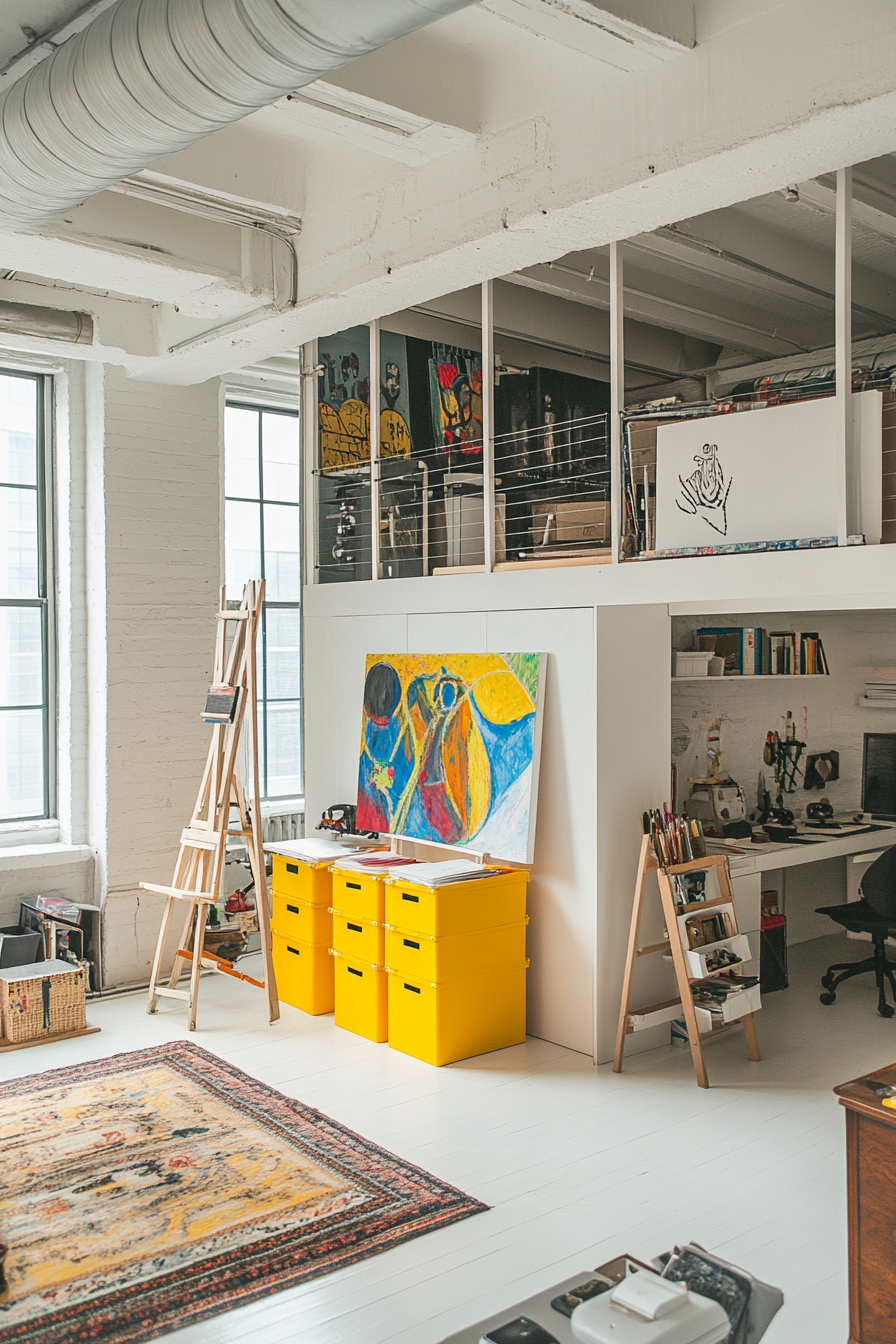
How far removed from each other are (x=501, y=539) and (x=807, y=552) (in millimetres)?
1931

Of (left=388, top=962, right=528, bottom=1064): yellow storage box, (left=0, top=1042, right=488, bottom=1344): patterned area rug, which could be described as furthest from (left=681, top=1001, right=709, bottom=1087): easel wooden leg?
(left=0, top=1042, right=488, bottom=1344): patterned area rug

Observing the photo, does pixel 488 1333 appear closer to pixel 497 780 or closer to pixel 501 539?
pixel 497 780

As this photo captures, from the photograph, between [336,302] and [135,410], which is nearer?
[336,302]

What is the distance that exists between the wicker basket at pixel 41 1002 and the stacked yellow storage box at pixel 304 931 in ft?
3.42

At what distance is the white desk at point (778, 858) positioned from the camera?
5.62m

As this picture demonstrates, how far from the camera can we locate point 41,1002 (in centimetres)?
549

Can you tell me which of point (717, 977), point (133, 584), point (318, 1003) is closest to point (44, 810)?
point (133, 584)

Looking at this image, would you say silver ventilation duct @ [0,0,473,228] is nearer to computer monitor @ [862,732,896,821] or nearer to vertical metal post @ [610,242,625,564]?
vertical metal post @ [610,242,625,564]

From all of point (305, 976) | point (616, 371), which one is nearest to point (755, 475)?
point (616, 371)

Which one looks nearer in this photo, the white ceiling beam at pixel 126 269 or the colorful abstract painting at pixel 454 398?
the white ceiling beam at pixel 126 269

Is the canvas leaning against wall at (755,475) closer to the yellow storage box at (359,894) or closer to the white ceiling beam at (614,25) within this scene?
the white ceiling beam at (614,25)

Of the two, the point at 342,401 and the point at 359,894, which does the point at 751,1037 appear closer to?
the point at 359,894

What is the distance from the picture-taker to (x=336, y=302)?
507 cm

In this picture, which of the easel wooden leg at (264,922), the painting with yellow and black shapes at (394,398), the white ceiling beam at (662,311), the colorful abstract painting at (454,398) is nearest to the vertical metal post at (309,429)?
the painting with yellow and black shapes at (394,398)
